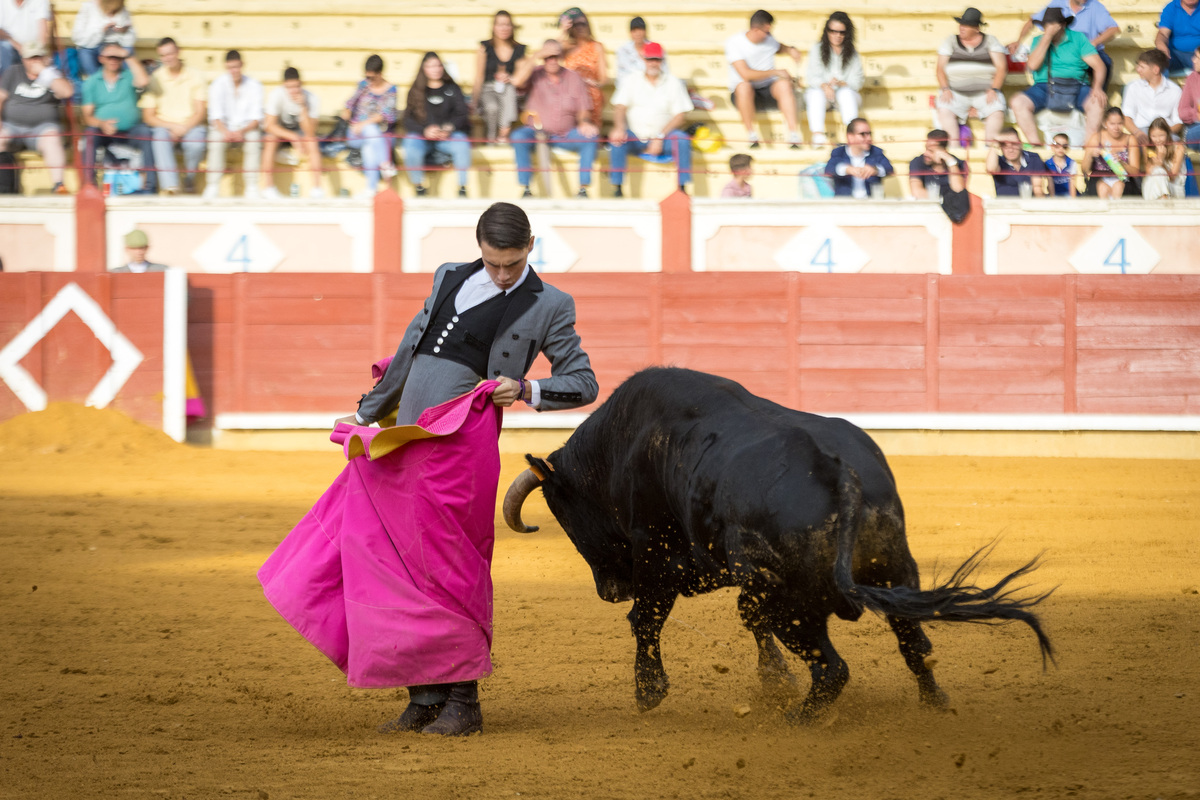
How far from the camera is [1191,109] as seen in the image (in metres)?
9.72

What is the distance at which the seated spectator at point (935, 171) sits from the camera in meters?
9.40

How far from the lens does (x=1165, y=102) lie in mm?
9797

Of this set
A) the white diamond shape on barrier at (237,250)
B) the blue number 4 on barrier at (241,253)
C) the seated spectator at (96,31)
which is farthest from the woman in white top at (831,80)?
the seated spectator at (96,31)

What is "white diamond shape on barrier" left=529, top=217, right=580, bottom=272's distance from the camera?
9.55 meters

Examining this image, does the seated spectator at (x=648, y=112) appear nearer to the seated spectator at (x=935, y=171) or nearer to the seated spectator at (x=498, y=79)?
the seated spectator at (x=498, y=79)

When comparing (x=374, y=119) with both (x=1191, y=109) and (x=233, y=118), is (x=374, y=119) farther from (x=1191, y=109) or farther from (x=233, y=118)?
(x=1191, y=109)

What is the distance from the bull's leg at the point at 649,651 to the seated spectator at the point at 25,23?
29.4 ft

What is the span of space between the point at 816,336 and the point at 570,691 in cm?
641

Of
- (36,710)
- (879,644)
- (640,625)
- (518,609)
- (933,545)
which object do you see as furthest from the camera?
(933,545)

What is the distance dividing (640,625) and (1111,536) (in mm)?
3537

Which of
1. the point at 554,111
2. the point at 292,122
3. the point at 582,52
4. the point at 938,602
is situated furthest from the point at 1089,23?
the point at 938,602

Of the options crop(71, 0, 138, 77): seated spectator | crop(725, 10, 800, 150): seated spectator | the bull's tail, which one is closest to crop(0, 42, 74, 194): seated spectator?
crop(71, 0, 138, 77): seated spectator

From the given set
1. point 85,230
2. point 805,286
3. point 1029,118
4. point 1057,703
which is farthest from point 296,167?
point 1057,703

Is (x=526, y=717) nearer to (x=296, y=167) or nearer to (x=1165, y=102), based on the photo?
(x=296, y=167)
